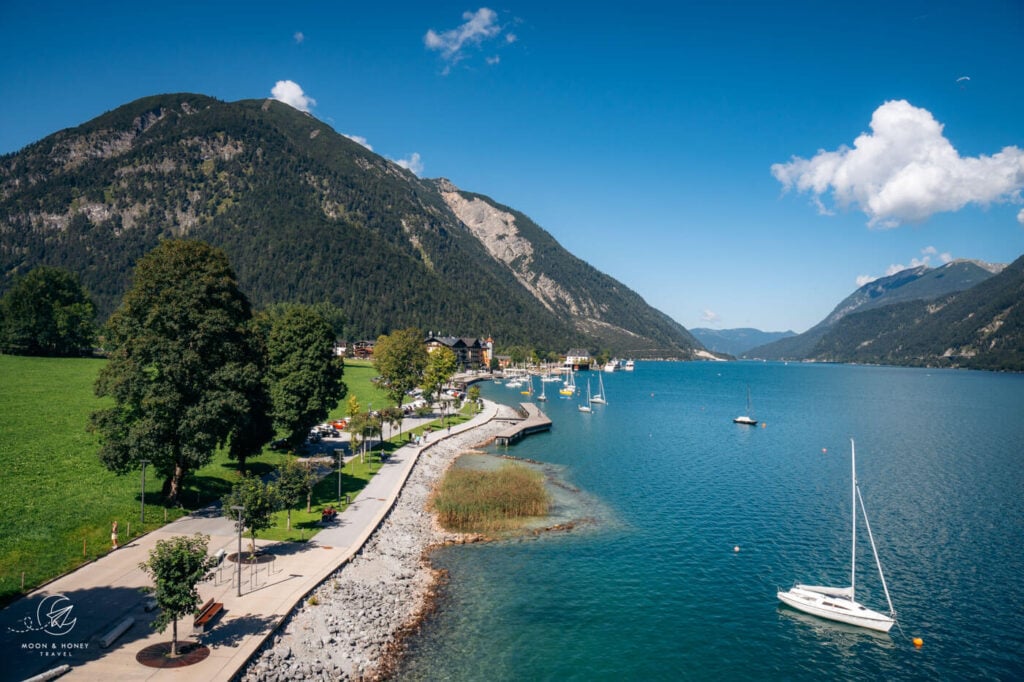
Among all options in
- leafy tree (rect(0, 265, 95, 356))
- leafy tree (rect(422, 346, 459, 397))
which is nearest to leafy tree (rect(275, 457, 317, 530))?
leafy tree (rect(422, 346, 459, 397))

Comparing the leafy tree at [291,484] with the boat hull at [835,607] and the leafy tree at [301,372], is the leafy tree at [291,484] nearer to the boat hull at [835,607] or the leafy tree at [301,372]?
the leafy tree at [301,372]

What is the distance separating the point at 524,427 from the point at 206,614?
239ft

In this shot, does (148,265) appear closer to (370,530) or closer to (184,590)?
(370,530)

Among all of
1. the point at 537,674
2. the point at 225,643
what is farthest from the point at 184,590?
the point at 537,674

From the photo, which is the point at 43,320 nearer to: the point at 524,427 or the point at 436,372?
the point at 436,372

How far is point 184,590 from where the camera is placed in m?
21.4

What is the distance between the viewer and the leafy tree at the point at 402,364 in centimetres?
10031

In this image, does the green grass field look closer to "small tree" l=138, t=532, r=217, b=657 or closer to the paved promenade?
the paved promenade

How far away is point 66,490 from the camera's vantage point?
37.5 m

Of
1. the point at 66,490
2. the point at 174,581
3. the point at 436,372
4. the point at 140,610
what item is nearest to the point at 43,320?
the point at 436,372

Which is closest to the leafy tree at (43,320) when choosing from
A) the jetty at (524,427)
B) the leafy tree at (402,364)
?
the leafy tree at (402,364)

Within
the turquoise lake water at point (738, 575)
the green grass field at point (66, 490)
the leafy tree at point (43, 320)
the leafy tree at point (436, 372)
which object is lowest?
the turquoise lake water at point (738, 575)

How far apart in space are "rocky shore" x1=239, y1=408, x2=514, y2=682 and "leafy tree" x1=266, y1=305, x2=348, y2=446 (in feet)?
56.4

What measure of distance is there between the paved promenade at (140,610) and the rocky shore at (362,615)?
79 cm
